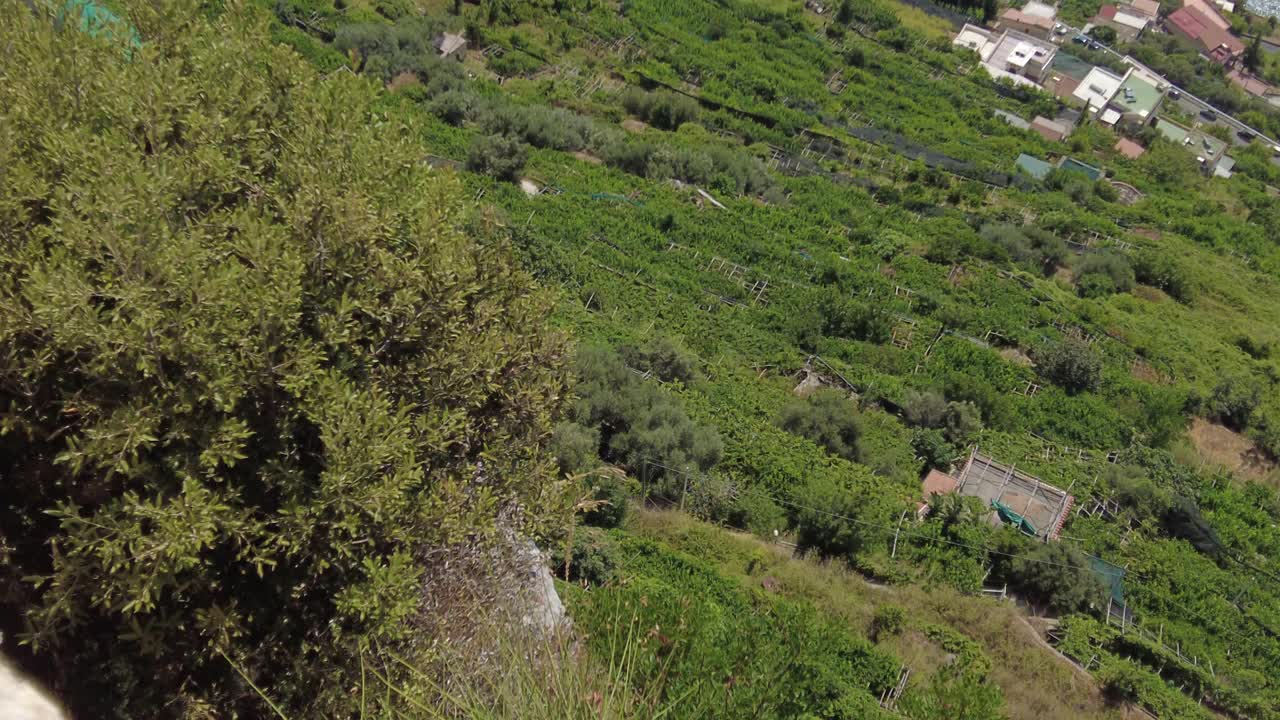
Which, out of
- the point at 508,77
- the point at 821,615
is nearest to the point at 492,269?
the point at 821,615

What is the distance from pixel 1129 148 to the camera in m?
42.3

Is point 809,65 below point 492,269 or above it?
above

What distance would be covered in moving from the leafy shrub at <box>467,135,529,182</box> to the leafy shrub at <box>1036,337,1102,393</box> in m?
15.3

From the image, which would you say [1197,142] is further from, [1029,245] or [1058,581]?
[1058,581]

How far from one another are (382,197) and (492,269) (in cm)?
135

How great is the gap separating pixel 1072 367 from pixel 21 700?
21361 millimetres

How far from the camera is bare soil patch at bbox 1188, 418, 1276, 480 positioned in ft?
70.5

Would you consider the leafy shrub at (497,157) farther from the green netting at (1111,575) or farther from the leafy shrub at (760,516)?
the green netting at (1111,575)

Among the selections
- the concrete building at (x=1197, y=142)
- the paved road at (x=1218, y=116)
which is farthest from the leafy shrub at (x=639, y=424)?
the paved road at (x=1218, y=116)

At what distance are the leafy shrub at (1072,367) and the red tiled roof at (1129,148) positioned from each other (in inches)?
984

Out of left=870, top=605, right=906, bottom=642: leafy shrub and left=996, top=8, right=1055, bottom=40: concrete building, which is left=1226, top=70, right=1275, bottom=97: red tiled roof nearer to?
left=996, top=8, right=1055, bottom=40: concrete building

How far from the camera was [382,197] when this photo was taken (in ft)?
24.4

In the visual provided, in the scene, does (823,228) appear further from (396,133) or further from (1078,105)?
(1078,105)

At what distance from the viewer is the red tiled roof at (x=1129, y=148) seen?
41.6 meters
